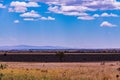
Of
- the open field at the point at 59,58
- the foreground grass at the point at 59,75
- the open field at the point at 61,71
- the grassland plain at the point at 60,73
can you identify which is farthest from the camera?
the open field at the point at 59,58

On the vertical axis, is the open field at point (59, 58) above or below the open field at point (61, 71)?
above

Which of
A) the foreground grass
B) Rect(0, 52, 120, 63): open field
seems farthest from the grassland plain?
Rect(0, 52, 120, 63): open field

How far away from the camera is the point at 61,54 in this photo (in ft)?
332

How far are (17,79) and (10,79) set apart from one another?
650 mm

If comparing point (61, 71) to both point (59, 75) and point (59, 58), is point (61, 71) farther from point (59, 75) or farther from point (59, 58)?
point (59, 58)

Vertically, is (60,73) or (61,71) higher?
(61,71)

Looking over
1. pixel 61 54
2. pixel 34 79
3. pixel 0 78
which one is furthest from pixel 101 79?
pixel 61 54

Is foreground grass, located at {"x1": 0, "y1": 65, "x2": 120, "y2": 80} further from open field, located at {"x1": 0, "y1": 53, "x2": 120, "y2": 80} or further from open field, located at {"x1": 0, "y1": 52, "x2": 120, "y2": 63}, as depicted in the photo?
open field, located at {"x1": 0, "y1": 52, "x2": 120, "y2": 63}

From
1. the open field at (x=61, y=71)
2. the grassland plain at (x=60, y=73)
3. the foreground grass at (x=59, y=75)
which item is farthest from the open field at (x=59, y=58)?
the foreground grass at (x=59, y=75)

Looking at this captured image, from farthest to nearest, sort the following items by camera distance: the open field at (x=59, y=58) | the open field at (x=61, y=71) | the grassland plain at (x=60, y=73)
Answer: the open field at (x=59, y=58)
the open field at (x=61, y=71)
the grassland plain at (x=60, y=73)

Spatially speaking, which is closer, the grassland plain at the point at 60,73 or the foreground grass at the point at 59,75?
the foreground grass at the point at 59,75

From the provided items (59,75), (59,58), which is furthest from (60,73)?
(59,58)

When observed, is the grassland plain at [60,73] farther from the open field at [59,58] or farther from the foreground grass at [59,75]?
the open field at [59,58]

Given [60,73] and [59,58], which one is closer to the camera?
[60,73]
